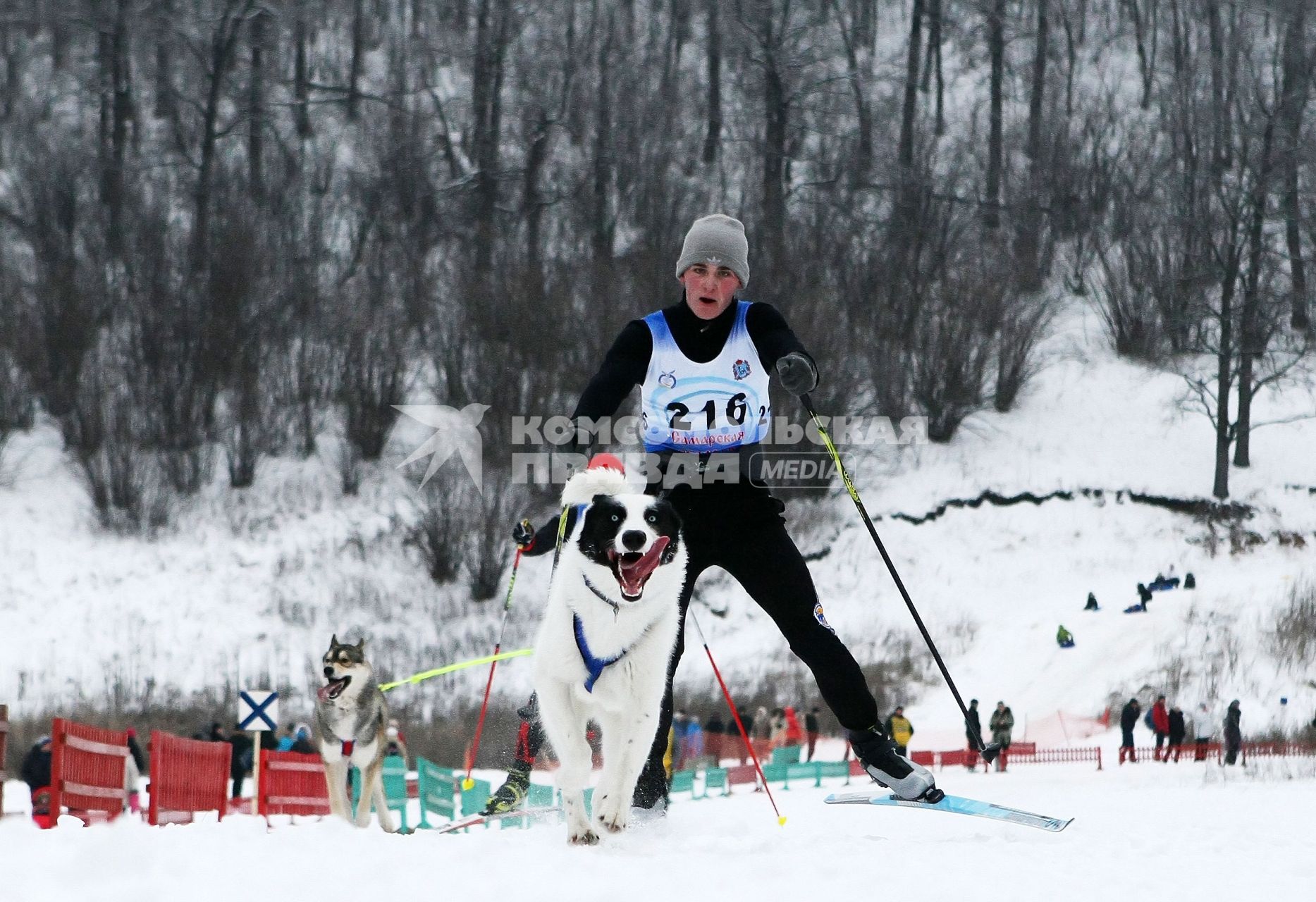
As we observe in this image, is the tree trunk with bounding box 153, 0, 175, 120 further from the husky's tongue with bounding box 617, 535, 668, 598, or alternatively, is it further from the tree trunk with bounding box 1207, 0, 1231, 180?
the husky's tongue with bounding box 617, 535, 668, 598

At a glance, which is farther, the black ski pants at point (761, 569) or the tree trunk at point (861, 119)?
the tree trunk at point (861, 119)

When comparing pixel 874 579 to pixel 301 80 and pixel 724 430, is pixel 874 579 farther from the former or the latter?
pixel 301 80

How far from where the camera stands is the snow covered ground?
3080 millimetres

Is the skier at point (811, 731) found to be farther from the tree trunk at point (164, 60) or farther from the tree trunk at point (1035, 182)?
the tree trunk at point (164, 60)

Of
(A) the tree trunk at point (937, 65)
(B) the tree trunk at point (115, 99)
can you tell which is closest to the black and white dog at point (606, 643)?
(B) the tree trunk at point (115, 99)

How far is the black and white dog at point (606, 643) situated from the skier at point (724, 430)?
0.40m

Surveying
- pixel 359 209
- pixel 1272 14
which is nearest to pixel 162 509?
pixel 359 209

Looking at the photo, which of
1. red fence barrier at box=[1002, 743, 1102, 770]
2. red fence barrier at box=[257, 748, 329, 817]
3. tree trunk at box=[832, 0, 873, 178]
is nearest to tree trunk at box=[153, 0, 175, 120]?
tree trunk at box=[832, 0, 873, 178]


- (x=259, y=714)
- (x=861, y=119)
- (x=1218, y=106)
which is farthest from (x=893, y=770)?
(x=861, y=119)

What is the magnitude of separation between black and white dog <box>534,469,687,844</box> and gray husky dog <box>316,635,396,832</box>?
336 centimetres

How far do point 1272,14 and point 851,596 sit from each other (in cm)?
2032

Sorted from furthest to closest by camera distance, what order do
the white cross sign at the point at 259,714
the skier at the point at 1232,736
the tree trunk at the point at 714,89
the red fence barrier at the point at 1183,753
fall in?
1. the tree trunk at the point at 714,89
2. the red fence barrier at the point at 1183,753
3. the skier at the point at 1232,736
4. the white cross sign at the point at 259,714

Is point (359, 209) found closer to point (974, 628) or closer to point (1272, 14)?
point (974, 628)
